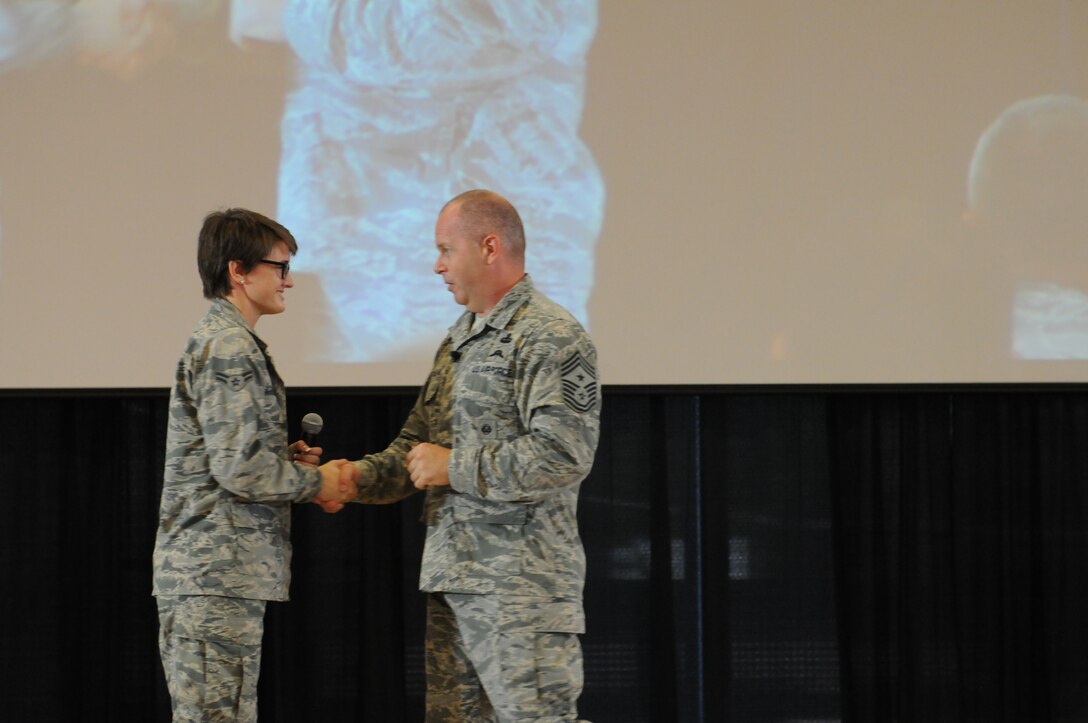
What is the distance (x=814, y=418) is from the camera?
4020mm

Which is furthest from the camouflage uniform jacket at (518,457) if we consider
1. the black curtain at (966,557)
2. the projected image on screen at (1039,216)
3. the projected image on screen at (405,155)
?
the projected image on screen at (1039,216)

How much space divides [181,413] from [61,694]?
1856 millimetres

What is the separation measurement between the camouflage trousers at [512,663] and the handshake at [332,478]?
407 millimetres

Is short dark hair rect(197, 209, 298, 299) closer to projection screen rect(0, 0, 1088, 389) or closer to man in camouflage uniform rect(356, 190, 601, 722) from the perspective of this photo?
man in camouflage uniform rect(356, 190, 601, 722)

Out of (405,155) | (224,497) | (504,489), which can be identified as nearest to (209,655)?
(224,497)

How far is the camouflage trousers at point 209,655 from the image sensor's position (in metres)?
2.41

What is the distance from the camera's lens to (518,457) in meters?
2.34

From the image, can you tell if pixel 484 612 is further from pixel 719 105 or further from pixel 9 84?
pixel 9 84

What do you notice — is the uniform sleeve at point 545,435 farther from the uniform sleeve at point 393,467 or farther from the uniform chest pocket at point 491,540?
the uniform sleeve at point 393,467

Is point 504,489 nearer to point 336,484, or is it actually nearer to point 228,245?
point 336,484

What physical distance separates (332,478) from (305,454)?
0.43ft

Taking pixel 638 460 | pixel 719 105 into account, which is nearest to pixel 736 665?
pixel 638 460

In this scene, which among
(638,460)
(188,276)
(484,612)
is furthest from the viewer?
(638,460)

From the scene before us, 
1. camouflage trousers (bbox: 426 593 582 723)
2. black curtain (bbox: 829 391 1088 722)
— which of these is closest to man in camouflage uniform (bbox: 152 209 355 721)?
camouflage trousers (bbox: 426 593 582 723)
